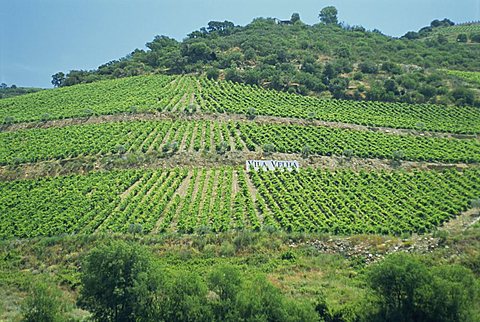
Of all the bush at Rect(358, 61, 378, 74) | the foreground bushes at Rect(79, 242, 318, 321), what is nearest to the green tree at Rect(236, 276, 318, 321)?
the foreground bushes at Rect(79, 242, 318, 321)

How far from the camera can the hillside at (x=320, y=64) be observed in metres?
89.2

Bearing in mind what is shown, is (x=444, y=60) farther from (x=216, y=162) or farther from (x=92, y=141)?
(x=92, y=141)

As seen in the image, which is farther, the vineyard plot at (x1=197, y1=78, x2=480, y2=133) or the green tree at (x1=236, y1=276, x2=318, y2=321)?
the vineyard plot at (x1=197, y1=78, x2=480, y2=133)

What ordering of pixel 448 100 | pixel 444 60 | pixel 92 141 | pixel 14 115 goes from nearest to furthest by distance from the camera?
1. pixel 92 141
2. pixel 14 115
3. pixel 448 100
4. pixel 444 60

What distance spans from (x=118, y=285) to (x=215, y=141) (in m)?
35.7

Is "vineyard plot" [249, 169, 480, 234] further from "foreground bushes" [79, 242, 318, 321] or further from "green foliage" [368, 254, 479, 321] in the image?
"foreground bushes" [79, 242, 318, 321]

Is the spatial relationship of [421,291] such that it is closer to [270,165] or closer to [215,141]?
[270,165]

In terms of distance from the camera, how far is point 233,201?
46.6 m

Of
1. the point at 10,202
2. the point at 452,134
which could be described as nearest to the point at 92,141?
the point at 10,202

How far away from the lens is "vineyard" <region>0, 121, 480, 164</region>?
59469 millimetres

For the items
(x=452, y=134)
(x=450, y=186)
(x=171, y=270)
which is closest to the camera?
(x=171, y=270)

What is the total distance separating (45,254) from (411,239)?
3121cm

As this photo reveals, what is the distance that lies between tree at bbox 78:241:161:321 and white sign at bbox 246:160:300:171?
2793cm

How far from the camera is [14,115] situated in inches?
3113
